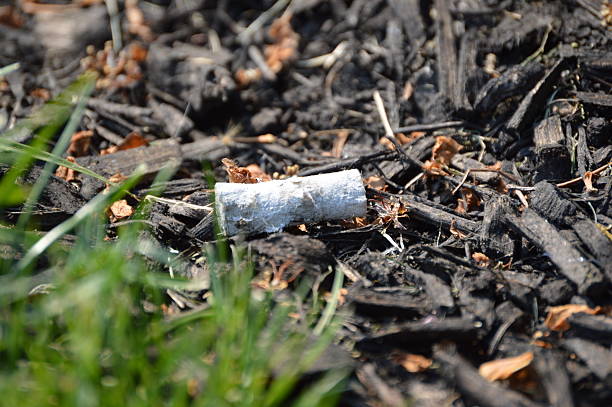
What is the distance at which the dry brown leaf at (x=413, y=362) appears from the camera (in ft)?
5.73

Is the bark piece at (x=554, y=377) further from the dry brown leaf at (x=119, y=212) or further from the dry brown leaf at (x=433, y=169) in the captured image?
the dry brown leaf at (x=119, y=212)

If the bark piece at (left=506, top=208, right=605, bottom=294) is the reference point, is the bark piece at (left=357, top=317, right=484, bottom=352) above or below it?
below

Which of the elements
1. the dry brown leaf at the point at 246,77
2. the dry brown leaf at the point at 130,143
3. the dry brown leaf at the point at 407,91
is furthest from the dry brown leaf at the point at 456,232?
the dry brown leaf at the point at 130,143

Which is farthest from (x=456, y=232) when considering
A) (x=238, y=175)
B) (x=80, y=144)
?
(x=80, y=144)

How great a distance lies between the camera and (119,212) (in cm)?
246

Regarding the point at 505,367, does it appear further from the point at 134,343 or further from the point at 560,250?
the point at 134,343

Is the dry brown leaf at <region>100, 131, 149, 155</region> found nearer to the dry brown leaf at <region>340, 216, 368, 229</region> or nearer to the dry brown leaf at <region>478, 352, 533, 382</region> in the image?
the dry brown leaf at <region>340, 216, 368, 229</region>

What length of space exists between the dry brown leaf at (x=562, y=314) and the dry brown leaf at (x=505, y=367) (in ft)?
0.61

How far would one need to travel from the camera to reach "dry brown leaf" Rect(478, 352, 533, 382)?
167 cm

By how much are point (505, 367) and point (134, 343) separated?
1064mm

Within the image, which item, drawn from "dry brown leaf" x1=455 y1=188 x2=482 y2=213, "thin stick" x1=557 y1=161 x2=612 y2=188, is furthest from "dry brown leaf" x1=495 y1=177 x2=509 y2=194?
"thin stick" x1=557 y1=161 x2=612 y2=188

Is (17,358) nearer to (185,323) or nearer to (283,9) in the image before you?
(185,323)

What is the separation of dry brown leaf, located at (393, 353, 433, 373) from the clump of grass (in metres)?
0.22

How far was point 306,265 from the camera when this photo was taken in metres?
2.04
